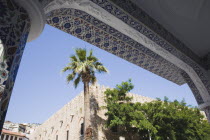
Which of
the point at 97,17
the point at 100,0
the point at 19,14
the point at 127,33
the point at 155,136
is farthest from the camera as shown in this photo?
the point at 155,136

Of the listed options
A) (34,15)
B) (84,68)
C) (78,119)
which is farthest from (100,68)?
(34,15)

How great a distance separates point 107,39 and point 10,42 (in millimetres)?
2820

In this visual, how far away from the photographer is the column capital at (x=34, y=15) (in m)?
1.73

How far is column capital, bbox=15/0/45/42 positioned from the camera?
173cm

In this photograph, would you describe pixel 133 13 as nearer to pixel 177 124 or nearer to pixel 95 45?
pixel 95 45

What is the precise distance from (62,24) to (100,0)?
1.06 m

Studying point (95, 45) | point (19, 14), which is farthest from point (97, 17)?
point (19, 14)

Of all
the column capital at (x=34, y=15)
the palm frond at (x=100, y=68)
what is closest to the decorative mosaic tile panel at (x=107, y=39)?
the column capital at (x=34, y=15)

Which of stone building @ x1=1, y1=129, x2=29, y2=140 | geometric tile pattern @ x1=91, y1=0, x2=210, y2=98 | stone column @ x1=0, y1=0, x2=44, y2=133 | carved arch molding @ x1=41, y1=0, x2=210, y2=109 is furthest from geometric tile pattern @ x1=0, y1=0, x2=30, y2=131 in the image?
stone building @ x1=1, y1=129, x2=29, y2=140

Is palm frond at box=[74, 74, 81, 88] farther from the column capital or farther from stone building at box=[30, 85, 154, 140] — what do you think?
the column capital

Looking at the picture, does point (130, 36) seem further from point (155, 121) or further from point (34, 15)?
point (155, 121)

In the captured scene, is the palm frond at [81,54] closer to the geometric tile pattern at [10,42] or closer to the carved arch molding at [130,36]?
the carved arch molding at [130,36]

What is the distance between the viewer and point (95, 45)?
4223 millimetres

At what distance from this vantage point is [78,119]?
14508mm
